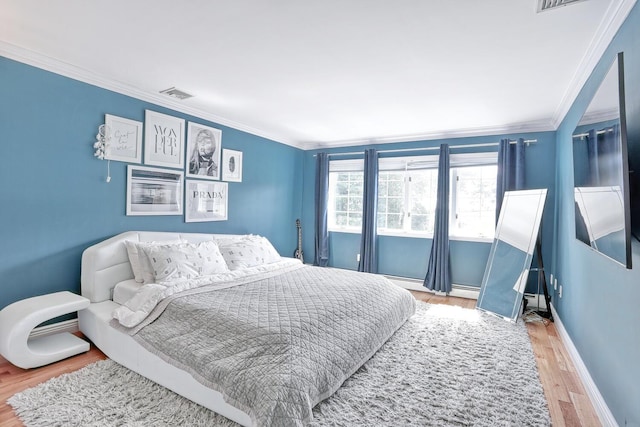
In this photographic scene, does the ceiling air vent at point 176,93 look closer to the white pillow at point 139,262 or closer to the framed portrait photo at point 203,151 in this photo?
the framed portrait photo at point 203,151

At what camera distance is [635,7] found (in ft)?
5.46

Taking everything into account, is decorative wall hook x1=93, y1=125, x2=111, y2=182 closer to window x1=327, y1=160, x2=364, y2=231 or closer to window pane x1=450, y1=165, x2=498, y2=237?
window x1=327, y1=160, x2=364, y2=231

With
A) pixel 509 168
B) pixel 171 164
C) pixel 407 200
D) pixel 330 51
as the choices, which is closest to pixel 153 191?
pixel 171 164

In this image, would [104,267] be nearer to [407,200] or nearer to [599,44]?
[407,200]

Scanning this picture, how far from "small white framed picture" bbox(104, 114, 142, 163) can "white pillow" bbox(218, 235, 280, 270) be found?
1.29m

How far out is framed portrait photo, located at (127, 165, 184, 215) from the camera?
3.37 meters

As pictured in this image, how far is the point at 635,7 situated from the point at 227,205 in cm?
413

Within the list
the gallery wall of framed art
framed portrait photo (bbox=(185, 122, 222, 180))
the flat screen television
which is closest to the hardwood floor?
the flat screen television

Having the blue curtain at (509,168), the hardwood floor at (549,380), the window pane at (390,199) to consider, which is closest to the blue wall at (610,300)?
the hardwood floor at (549,380)

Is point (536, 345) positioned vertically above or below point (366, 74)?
below

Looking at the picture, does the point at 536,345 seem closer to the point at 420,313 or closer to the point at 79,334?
the point at 420,313

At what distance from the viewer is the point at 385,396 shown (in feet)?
6.86

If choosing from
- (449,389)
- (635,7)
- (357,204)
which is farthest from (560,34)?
(357,204)

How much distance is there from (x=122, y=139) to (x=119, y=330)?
1.89 metres
